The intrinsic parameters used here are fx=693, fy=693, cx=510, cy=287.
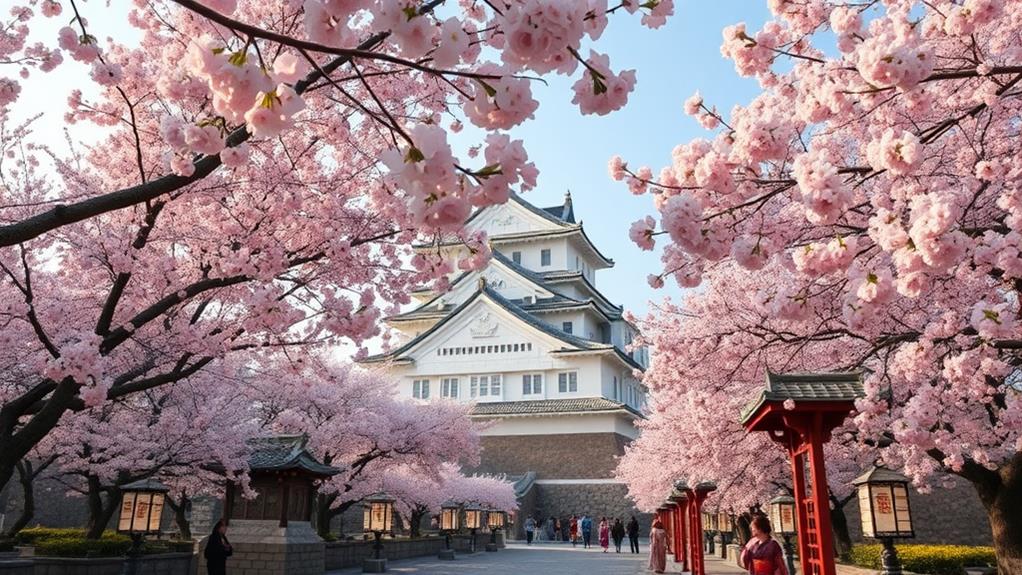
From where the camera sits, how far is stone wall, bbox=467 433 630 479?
3659 cm

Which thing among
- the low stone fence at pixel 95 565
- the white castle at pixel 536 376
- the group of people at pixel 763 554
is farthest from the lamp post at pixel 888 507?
the white castle at pixel 536 376

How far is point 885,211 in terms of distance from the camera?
15.3ft

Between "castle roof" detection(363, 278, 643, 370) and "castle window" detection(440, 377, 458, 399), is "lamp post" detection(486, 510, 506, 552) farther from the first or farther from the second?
"castle roof" detection(363, 278, 643, 370)

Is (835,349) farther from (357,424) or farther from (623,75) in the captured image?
(357,424)

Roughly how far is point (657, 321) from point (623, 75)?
43.9 ft

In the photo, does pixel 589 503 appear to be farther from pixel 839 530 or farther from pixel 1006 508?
pixel 1006 508

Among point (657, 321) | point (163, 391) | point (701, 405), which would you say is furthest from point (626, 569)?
point (163, 391)

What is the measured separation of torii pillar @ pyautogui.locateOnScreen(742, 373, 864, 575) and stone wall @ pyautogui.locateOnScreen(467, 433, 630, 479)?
28.3m

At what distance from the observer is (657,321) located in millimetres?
16203

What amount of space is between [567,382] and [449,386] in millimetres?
6706

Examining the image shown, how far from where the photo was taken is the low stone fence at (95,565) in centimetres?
1171

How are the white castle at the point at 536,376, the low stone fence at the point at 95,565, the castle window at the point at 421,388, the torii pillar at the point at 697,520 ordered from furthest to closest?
the castle window at the point at 421,388
the white castle at the point at 536,376
the torii pillar at the point at 697,520
the low stone fence at the point at 95,565

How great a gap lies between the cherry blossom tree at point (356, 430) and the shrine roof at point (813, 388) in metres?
14.6

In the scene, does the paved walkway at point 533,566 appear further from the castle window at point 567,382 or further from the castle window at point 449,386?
the castle window at point 449,386
